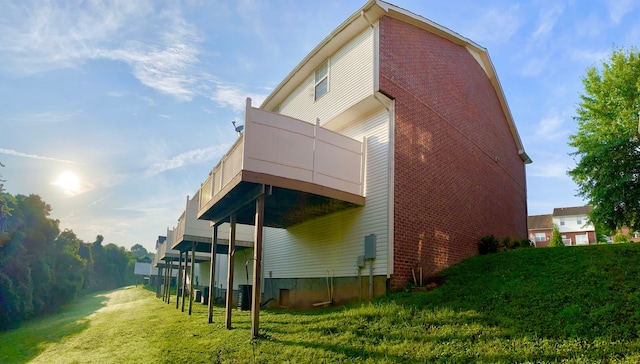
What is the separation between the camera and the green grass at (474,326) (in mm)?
6043

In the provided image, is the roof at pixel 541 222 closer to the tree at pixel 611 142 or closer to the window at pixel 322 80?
the tree at pixel 611 142

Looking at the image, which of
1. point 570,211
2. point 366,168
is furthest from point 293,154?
point 570,211

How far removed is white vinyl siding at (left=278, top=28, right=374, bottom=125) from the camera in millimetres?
11938

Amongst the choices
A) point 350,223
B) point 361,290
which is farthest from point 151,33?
point 361,290

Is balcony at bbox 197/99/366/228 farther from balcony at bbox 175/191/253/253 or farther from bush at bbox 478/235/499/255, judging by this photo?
bush at bbox 478/235/499/255

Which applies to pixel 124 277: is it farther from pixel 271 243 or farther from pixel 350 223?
pixel 350 223

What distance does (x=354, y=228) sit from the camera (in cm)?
1187

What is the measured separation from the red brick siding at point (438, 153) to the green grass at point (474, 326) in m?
1.31

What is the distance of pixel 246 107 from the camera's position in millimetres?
9586

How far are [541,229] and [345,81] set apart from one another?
49.8 meters

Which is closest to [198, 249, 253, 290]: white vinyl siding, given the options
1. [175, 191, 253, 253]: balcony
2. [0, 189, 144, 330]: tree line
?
[175, 191, 253, 253]: balcony

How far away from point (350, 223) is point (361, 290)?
1942mm

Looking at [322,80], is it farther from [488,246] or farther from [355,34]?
[488,246]

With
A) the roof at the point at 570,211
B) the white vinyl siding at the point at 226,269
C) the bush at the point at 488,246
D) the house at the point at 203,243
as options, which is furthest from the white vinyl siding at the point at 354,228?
the roof at the point at 570,211
